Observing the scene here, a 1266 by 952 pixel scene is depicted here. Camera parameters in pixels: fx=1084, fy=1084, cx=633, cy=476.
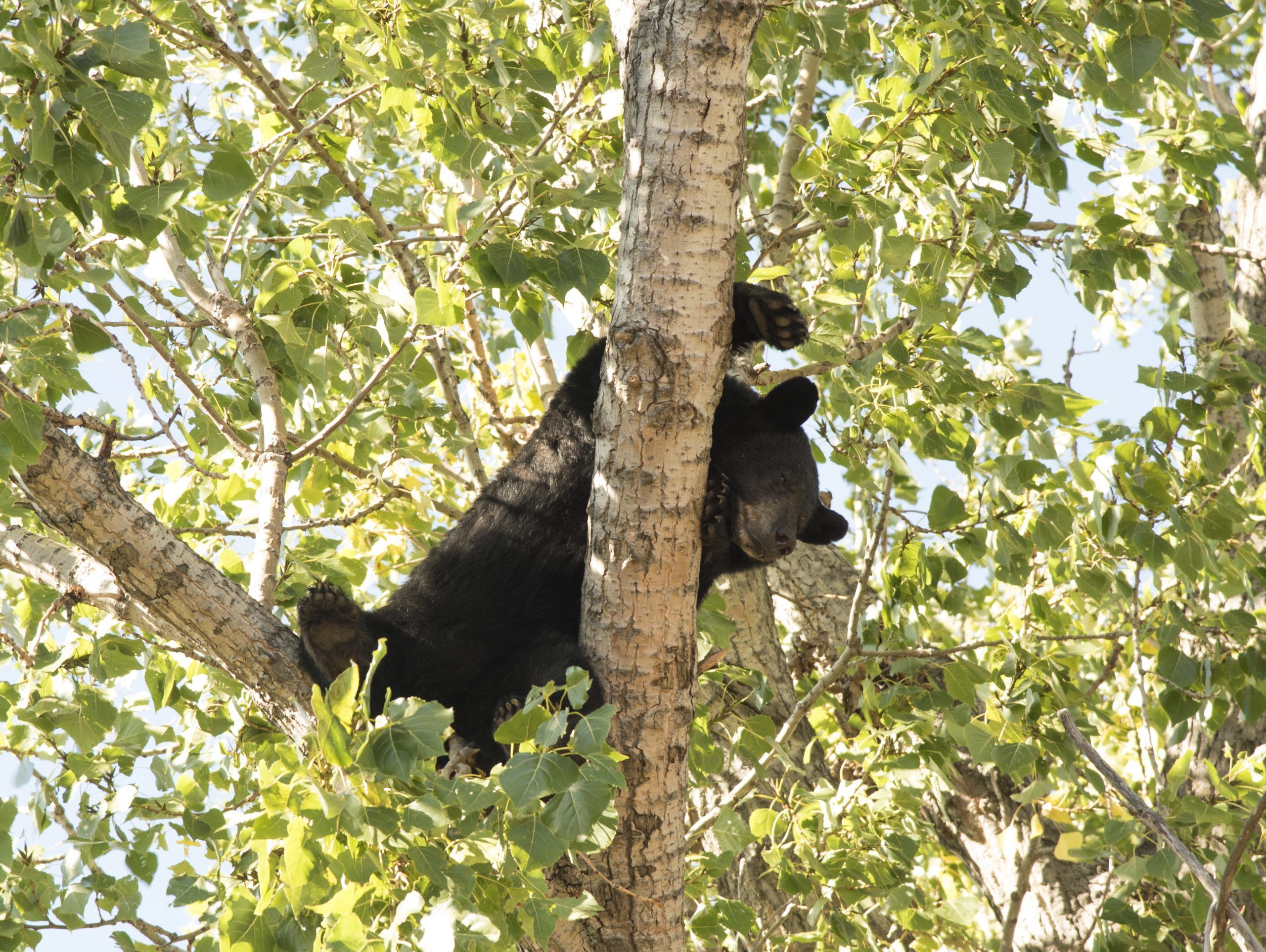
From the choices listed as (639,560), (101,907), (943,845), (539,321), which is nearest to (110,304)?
(539,321)

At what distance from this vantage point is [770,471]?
12.8ft

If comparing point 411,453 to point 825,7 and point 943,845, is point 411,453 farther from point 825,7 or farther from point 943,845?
point 943,845

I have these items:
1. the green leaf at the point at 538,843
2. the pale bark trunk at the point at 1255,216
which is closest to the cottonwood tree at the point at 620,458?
the green leaf at the point at 538,843

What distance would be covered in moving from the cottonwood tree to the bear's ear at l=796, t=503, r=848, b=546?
161 mm

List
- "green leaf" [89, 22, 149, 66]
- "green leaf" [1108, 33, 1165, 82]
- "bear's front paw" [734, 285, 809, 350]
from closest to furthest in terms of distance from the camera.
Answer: "green leaf" [89, 22, 149, 66]
"green leaf" [1108, 33, 1165, 82]
"bear's front paw" [734, 285, 809, 350]

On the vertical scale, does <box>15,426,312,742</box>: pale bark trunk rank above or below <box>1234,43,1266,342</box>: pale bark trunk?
below

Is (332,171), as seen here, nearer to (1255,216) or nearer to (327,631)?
(327,631)

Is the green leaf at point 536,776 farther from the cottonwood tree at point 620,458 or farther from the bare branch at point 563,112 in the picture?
the bare branch at point 563,112

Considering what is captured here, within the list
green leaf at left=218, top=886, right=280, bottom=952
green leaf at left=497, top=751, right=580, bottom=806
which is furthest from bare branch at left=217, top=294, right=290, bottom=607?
green leaf at left=497, top=751, right=580, bottom=806

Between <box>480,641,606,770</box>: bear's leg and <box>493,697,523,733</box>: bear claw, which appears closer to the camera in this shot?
<box>480,641,606,770</box>: bear's leg

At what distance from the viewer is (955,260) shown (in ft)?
11.6

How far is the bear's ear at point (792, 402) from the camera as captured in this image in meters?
3.91

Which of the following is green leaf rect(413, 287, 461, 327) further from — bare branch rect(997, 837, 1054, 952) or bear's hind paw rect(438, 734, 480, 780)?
bare branch rect(997, 837, 1054, 952)

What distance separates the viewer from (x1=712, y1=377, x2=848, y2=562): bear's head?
3697 millimetres
